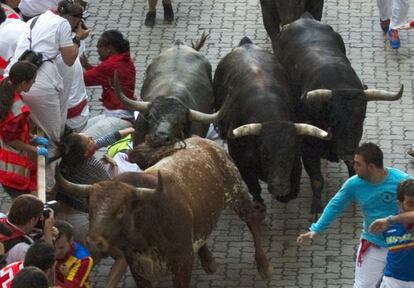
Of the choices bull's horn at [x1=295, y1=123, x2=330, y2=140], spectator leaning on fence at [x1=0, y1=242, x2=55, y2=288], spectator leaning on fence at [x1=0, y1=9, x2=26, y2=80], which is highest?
spectator leaning on fence at [x1=0, y1=242, x2=55, y2=288]

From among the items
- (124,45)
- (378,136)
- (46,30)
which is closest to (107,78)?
(124,45)

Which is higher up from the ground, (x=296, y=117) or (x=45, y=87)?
(x=45, y=87)

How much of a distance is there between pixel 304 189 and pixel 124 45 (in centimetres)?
272

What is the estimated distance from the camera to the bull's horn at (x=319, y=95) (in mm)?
15930

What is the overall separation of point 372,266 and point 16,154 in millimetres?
3851

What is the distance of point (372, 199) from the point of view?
13000 millimetres

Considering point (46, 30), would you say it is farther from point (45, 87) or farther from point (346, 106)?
point (346, 106)

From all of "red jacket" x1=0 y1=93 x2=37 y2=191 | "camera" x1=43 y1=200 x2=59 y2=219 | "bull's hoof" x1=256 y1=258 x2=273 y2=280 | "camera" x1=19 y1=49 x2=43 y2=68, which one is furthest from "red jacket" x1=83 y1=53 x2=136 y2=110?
"bull's hoof" x1=256 y1=258 x2=273 y2=280

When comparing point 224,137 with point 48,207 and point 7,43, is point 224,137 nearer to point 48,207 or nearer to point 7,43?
point 7,43

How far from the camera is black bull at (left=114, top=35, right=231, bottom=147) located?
596 inches

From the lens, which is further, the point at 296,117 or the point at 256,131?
the point at 296,117

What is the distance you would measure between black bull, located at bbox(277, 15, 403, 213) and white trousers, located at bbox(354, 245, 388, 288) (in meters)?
2.83

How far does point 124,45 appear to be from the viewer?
1664 centimetres

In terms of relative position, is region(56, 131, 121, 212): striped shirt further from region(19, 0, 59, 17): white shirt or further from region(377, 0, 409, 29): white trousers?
region(377, 0, 409, 29): white trousers
